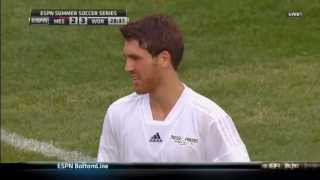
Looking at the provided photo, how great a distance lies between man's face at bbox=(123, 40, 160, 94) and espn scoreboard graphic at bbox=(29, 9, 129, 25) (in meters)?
3.12

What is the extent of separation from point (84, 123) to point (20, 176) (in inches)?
213

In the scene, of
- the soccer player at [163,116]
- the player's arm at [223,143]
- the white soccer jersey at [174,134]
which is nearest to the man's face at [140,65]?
the soccer player at [163,116]

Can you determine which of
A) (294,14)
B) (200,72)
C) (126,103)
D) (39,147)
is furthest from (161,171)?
(200,72)

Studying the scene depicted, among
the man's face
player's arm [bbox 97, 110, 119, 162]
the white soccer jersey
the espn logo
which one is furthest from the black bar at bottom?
the espn logo

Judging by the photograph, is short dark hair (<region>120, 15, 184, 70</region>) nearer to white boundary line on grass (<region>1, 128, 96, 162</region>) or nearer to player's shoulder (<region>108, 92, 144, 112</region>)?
player's shoulder (<region>108, 92, 144, 112</region>)

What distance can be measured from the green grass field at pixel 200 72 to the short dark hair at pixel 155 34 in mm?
3420

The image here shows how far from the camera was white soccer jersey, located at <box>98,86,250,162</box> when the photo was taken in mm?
3178

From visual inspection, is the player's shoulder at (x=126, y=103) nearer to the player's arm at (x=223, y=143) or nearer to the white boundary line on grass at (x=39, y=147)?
the player's arm at (x=223, y=143)

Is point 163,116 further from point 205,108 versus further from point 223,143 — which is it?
point 223,143

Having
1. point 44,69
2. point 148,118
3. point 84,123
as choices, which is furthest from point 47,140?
point 148,118

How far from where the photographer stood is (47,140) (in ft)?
23.9

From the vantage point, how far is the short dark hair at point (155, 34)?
3213 mm

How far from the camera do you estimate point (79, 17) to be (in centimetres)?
666

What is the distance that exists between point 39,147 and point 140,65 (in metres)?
4.08
